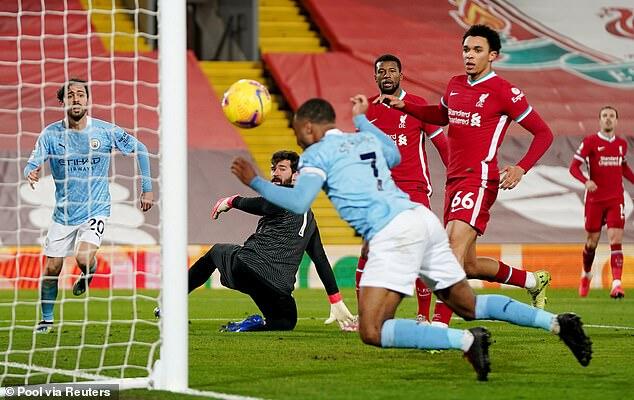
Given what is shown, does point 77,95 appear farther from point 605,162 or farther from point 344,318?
point 605,162

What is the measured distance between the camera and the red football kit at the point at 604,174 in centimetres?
1574

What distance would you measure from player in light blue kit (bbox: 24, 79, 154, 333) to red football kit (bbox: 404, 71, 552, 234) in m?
2.82

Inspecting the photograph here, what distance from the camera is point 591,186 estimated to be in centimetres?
1525

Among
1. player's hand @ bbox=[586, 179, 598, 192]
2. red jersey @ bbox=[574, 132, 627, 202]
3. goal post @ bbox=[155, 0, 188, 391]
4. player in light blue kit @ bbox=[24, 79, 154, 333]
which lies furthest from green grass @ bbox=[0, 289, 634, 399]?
red jersey @ bbox=[574, 132, 627, 202]

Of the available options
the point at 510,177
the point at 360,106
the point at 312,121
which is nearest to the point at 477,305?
the point at 510,177

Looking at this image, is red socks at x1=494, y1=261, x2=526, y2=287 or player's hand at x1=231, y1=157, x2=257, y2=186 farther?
red socks at x1=494, y1=261, x2=526, y2=287

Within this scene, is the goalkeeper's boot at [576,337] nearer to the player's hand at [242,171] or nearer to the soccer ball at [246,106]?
the player's hand at [242,171]

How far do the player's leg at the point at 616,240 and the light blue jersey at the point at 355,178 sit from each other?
8974 mm

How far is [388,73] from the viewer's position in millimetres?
9477

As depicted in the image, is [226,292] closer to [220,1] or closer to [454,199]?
[454,199]

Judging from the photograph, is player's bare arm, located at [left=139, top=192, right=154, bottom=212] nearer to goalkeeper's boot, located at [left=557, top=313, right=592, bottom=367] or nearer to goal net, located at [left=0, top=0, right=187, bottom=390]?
goal net, located at [left=0, top=0, right=187, bottom=390]

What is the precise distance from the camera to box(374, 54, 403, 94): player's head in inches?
373

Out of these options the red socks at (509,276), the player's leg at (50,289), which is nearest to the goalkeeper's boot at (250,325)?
the player's leg at (50,289)

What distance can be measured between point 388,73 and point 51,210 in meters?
8.76
